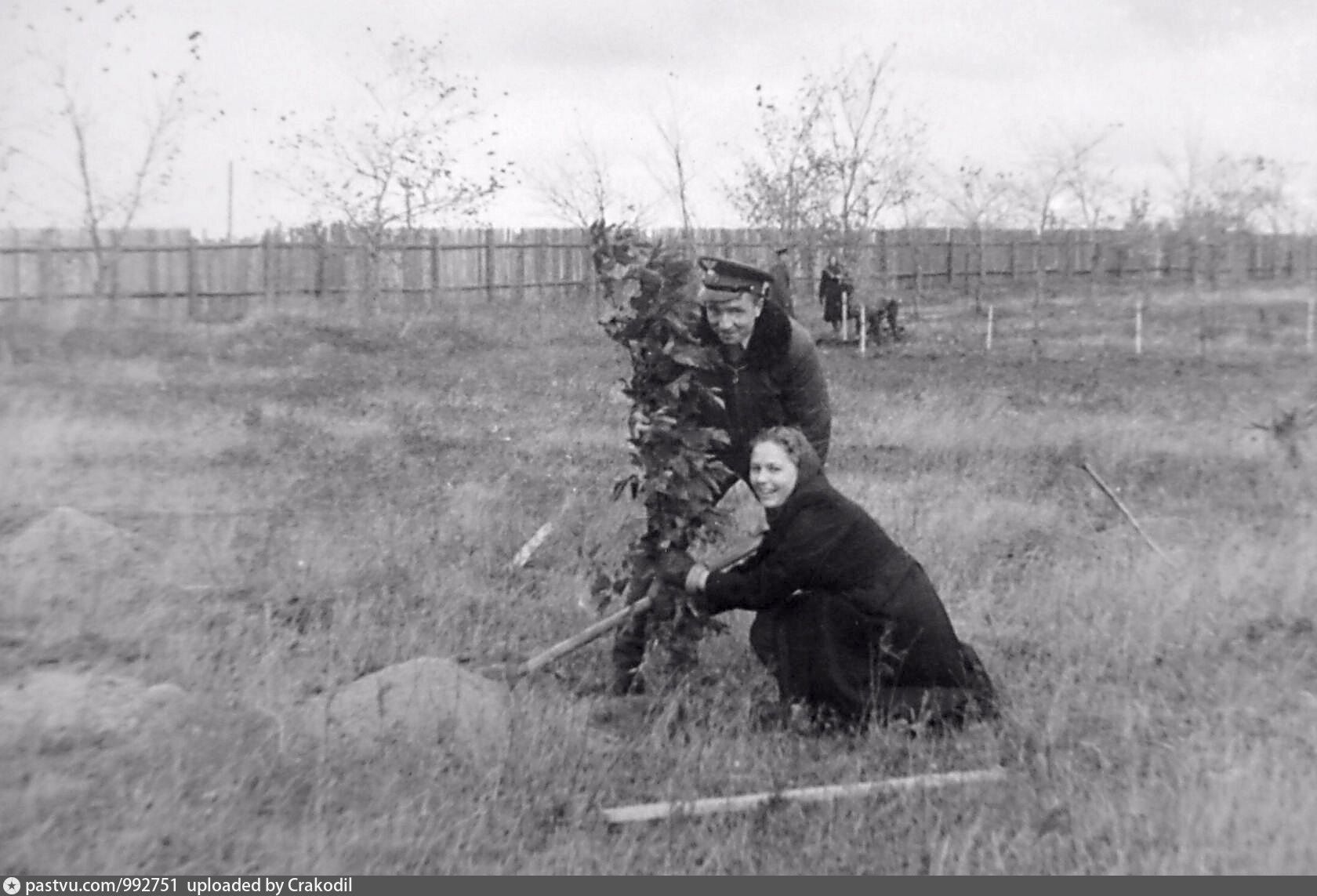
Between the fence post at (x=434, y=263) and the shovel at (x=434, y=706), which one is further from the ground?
the fence post at (x=434, y=263)

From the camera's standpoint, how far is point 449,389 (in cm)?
1407

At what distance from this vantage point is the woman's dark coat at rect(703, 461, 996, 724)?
5.04 meters

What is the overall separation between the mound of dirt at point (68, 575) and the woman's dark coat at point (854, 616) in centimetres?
286

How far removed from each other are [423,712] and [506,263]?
69.4 ft

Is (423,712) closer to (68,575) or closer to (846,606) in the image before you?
(846,606)

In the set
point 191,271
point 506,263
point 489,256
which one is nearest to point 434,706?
point 191,271

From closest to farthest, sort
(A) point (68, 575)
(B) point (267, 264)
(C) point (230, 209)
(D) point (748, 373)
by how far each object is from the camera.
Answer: (D) point (748, 373) → (A) point (68, 575) → (C) point (230, 209) → (B) point (267, 264)

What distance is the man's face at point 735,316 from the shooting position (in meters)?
5.76

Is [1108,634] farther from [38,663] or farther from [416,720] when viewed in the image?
[38,663]

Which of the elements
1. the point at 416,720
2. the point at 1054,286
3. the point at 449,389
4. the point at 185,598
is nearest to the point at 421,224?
the point at 449,389

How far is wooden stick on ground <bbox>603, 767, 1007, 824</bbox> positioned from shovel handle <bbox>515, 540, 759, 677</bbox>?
1122 mm

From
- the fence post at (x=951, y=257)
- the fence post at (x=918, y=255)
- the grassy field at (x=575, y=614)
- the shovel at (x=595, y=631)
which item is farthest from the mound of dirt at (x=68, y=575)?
the fence post at (x=951, y=257)

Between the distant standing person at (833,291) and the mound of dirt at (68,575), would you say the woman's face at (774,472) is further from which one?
the distant standing person at (833,291)

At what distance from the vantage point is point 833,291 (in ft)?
70.3
